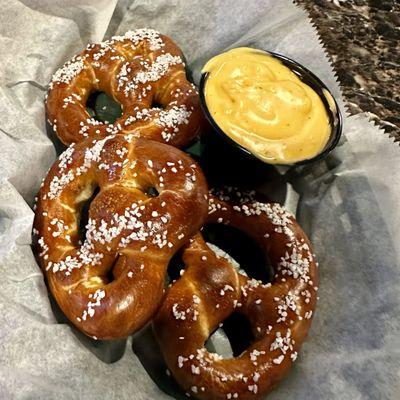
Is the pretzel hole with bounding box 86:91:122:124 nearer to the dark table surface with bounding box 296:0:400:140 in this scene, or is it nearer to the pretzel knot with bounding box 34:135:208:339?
the pretzel knot with bounding box 34:135:208:339

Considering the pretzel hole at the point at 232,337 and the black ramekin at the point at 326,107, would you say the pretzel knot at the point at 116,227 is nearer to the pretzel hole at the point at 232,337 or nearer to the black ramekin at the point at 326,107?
the black ramekin at the point at 326,107

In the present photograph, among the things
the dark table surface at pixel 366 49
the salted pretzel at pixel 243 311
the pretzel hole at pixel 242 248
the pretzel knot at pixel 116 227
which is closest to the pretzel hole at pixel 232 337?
the salted pretzel at pixel 243 311

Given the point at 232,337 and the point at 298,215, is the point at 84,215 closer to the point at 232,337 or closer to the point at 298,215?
the point at 232,337

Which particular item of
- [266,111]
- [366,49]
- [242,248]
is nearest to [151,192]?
[242,248]

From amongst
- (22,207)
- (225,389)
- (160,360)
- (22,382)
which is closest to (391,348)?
(225,389)

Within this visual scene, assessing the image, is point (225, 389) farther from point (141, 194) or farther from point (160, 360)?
point (141, 194)
